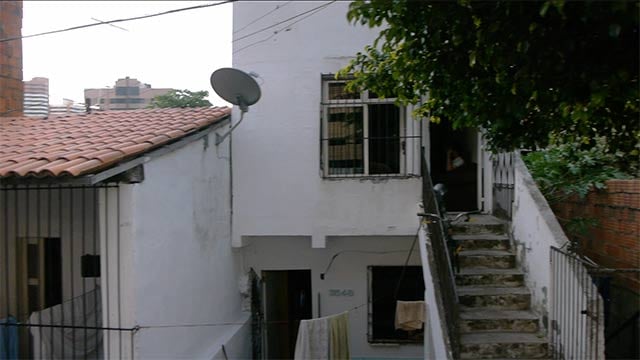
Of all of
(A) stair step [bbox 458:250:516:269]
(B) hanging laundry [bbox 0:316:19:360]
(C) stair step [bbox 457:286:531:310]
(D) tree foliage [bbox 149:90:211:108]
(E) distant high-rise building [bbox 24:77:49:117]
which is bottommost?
(B) hanging laundry [bbox 0:316:19:360]

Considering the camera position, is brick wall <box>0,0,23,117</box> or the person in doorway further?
the person in doorway

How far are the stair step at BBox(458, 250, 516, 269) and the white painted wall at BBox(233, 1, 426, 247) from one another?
4.86 feet

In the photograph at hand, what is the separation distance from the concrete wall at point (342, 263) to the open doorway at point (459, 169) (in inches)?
56.6

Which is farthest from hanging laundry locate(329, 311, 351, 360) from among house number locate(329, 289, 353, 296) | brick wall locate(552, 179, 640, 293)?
brick wall locate(552, 179, 640, 293)

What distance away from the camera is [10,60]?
26.5ft

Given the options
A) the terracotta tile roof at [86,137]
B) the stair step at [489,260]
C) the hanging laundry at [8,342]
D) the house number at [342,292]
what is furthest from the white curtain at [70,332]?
the stair step at [489,260]

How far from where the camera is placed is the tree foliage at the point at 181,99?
1731cm

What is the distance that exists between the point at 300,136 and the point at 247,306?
298 cm

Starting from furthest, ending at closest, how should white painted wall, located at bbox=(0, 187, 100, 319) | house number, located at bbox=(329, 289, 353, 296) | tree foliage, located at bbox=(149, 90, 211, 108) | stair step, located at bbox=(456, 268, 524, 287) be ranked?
tree foliage, located at bbox=(149, 90, 211, 108)
house number, located at bbox=(329, 289, 353, 296)
stair step, located at bbox=(456, 268, 524, 287)
white painted wall, located at bbox=(0, 187, 100, 319)

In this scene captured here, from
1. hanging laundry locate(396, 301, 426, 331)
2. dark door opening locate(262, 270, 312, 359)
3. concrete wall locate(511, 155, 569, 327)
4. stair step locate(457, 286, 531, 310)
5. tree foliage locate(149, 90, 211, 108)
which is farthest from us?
tree foliage locate(149, 90, 211, 108)

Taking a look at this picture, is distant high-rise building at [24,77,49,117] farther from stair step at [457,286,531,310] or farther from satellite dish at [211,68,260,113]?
stair step at [457,286,531,310]

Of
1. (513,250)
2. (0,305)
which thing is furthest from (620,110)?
(0,305)

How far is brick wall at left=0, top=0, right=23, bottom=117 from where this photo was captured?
7973 mm

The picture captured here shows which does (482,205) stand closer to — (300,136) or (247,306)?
(300,136)
